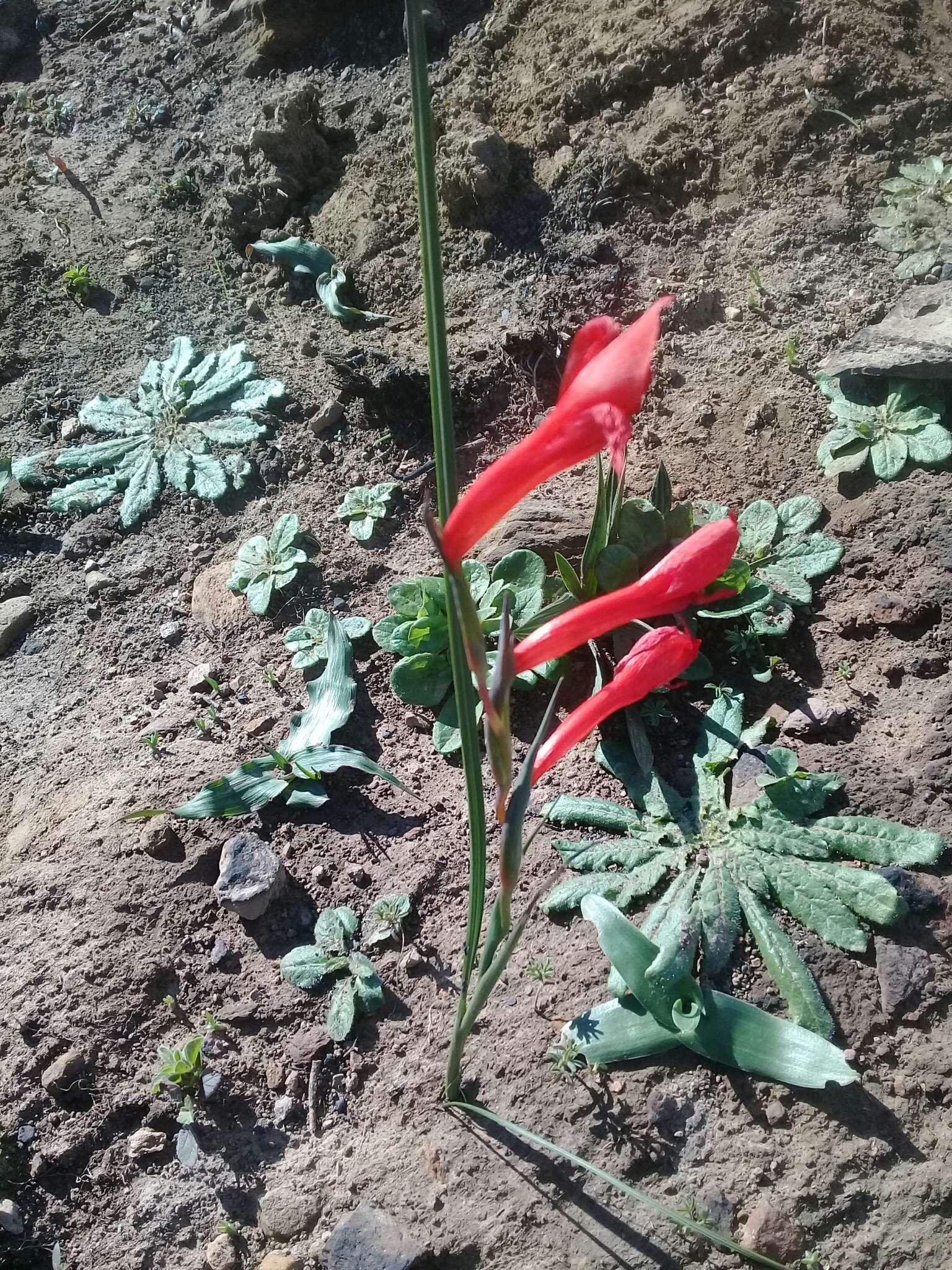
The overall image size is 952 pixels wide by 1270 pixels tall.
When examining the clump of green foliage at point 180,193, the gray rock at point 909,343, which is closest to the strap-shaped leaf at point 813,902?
the gray rock at point 909,343

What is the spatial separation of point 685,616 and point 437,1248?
1.29m

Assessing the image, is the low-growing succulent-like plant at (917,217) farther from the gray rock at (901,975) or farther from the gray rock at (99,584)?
the gray rock at (99,584)

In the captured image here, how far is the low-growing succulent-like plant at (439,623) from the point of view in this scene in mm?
2180

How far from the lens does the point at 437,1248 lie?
1.53 m

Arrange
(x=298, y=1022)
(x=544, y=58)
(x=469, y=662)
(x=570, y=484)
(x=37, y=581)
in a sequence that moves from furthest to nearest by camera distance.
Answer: (x=544, y=58) → (x=37, y=581) → (x=570, y=484) → (x=298, y=1022) → (x=469, y=662)

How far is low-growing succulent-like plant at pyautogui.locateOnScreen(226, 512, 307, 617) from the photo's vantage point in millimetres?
2564

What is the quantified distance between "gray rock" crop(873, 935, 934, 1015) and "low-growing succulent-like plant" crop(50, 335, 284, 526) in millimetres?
2135

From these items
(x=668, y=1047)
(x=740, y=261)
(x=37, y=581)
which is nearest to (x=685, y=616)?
(x=668, y=1047)

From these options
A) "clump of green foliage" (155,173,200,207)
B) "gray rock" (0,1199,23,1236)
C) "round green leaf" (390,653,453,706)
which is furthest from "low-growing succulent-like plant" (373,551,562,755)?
"clump of green foliage" (155,173,200,207)

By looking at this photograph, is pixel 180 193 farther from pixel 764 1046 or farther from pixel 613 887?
pixel 764 1046

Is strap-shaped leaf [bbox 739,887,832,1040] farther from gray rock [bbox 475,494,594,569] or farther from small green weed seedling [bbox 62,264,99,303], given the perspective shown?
small green weed seedling [bbox 62,264,99,303]

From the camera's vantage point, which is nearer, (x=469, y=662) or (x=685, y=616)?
Answer: (x=469, y=662)

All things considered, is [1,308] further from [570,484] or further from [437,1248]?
[437,1248]

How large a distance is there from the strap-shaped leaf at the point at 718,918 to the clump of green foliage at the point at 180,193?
128 inches
